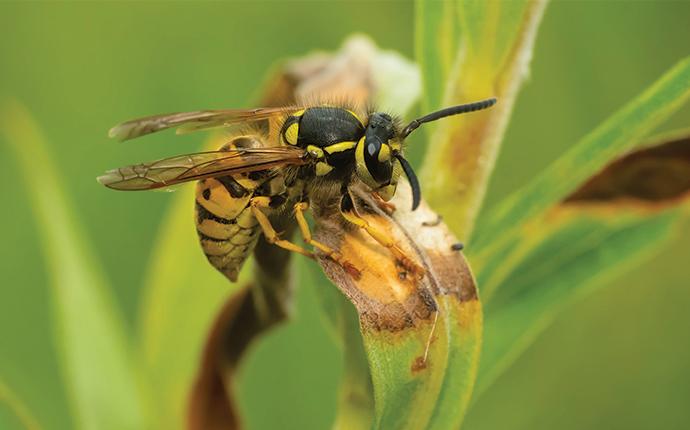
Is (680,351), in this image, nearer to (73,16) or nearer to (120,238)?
(120,238)

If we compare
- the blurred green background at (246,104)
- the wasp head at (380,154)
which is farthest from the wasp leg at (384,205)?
the blurred green background at (246,104)

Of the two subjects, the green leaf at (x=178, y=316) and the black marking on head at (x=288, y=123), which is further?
the green leaf at (x=178, y=316)

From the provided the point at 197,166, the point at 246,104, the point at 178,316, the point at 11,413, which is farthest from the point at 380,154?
the point at 246,104

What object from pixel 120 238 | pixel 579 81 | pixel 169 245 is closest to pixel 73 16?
pixel 120 238

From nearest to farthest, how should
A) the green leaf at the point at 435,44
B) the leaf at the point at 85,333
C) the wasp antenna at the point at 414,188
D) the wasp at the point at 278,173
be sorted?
the wasp antenna at the point at 414,188 < the green leaf at the point at 435,44 < the wasp at the point at 278,173 < the leaf at the point at 85,333

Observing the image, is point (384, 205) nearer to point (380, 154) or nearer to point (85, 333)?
point (380, 154)

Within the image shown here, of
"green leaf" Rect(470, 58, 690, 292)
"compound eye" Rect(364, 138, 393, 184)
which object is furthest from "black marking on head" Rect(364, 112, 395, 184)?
"green leaf" Rect(470, 58, 690, 292)

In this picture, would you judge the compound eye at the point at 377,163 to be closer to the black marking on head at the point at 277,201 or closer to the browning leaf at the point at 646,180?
the black marking on head at the point at 277,201

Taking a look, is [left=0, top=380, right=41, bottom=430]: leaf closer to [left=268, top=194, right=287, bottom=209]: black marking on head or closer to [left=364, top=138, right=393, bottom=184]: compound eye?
[left=268, top=194, right=287, bottom=209]: black marking on head
